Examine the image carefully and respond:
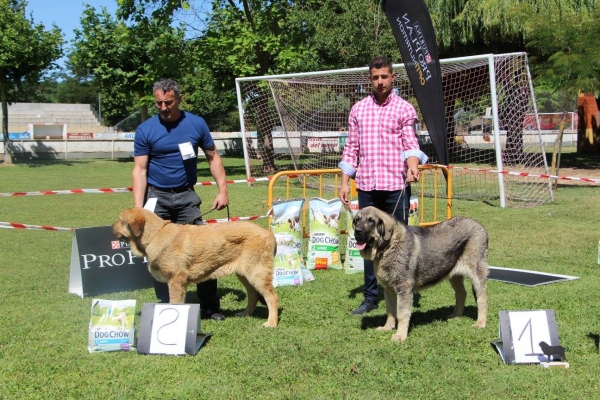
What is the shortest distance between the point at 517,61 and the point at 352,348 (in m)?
10.9

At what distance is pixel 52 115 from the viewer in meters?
56.4

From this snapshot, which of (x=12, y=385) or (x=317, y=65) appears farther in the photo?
(x=317, y=65)

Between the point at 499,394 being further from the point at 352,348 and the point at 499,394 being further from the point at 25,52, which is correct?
the point at 25,52

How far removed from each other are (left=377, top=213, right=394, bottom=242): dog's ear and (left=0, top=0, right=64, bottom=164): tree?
25375 millimetres

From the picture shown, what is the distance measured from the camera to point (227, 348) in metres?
4.81

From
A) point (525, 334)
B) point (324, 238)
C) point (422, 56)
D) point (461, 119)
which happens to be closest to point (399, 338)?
point (525, 334)

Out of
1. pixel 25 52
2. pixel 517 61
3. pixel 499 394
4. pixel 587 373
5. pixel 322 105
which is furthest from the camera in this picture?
pixel 25 52

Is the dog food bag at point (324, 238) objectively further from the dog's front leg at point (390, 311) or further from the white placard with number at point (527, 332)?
the white placard with number at point (527, 332)

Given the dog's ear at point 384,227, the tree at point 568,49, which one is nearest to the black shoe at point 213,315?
the dog's ear at point 384,227

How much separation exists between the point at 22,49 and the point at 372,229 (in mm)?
25731

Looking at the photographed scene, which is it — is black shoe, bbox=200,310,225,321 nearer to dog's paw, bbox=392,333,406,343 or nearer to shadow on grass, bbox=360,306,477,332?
shadow on grass, bbox=360,306,477,332

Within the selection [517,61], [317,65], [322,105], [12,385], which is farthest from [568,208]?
[317,65]

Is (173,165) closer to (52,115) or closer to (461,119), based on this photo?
(461,119)

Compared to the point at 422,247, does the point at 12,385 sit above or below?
below
